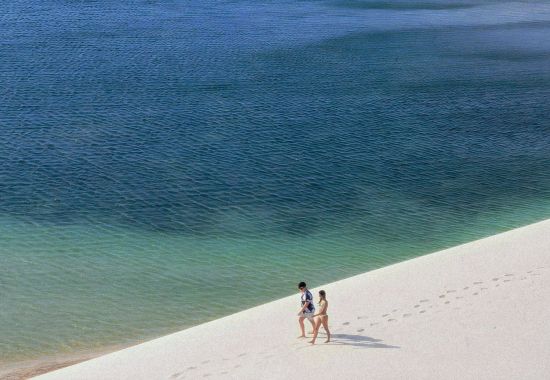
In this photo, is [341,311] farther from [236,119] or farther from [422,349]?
[236,119]

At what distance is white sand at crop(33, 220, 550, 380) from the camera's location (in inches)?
926

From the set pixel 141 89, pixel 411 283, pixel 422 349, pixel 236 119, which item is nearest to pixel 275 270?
pixel 411 283

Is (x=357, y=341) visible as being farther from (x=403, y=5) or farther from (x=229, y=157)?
(x=403, y=5)

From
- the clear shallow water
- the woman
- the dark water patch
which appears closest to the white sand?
the woman

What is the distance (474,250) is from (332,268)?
5767mm

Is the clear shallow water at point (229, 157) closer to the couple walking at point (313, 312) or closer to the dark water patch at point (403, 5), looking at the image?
the couple walking at point (313, 312)

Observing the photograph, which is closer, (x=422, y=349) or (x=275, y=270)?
(x=422, y=349)

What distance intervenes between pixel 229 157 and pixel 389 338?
24.8 metres

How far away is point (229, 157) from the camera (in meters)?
48.6

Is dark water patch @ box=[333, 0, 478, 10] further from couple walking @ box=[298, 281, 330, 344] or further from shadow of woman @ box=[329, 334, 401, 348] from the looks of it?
couple walking @ box=[298, 281, 330, 344]

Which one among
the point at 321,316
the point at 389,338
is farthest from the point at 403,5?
the point at 321,316

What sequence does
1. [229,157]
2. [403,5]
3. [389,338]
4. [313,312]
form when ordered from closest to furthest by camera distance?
[313,312], [389,338], [229,157], [403,5]

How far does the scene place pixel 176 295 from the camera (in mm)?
32594

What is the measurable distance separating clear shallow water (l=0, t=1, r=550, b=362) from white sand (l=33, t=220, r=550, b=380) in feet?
14.6
